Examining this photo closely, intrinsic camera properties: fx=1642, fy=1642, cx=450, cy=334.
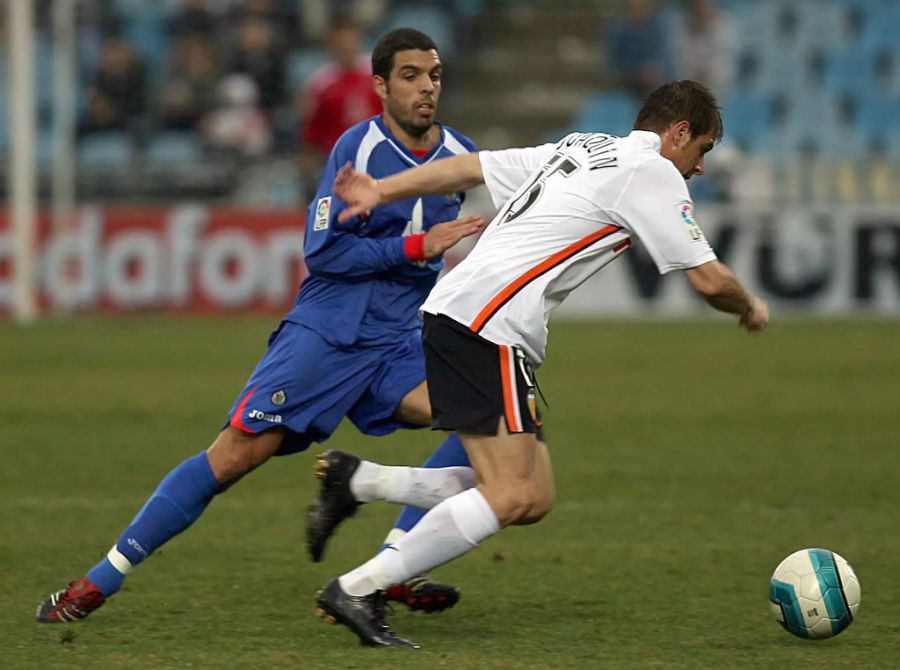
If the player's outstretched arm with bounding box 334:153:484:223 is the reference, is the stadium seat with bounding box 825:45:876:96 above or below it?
above

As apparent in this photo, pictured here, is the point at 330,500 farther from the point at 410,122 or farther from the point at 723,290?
the point at 723,290

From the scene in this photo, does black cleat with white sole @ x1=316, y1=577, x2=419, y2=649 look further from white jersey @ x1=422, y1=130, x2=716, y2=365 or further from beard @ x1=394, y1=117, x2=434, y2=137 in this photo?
beard @ x1=394, y1=117, x2=434, y2=137

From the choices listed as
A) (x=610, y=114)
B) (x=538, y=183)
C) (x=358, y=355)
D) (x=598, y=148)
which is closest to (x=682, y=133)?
(x=598, y=148)

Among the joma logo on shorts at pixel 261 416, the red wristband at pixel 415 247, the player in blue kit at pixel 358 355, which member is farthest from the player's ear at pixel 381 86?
the joma logo on shorts at pixel 261 416

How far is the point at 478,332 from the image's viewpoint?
4938 millimetres

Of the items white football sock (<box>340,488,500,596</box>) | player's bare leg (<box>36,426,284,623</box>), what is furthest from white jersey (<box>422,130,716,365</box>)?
player's bare leg (<box>36,426,284,623</box>)

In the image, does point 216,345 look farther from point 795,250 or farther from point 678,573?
point 678,573

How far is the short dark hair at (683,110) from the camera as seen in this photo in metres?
4.96

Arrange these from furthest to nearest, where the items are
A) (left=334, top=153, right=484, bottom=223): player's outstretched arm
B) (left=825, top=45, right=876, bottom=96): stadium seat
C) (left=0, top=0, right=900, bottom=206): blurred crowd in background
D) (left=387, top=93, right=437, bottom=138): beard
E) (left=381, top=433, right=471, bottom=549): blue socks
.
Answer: (left=825, top=45, right=876, bottom=96): stadium seat < (left=0, top=0, right=900, bottom=206): blurred crowd in background < (left=387, top=93, right=437, bottom=138): beard < (left=381, top=433, right=471, bottom=549): blue socks < (left=334, top=153, right=484, bottom=223): player's outstretched arm

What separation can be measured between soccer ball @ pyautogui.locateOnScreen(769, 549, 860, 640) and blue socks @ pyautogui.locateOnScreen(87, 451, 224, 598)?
1.87 m

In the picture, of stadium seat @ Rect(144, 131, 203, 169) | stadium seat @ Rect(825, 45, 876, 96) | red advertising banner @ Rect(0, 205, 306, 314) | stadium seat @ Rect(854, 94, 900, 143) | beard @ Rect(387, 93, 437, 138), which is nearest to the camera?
beard @ Rect(387, 93, 437, 138)

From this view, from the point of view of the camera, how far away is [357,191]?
501cm

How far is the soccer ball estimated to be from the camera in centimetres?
501

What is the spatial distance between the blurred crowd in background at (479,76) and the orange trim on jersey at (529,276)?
483 inches
